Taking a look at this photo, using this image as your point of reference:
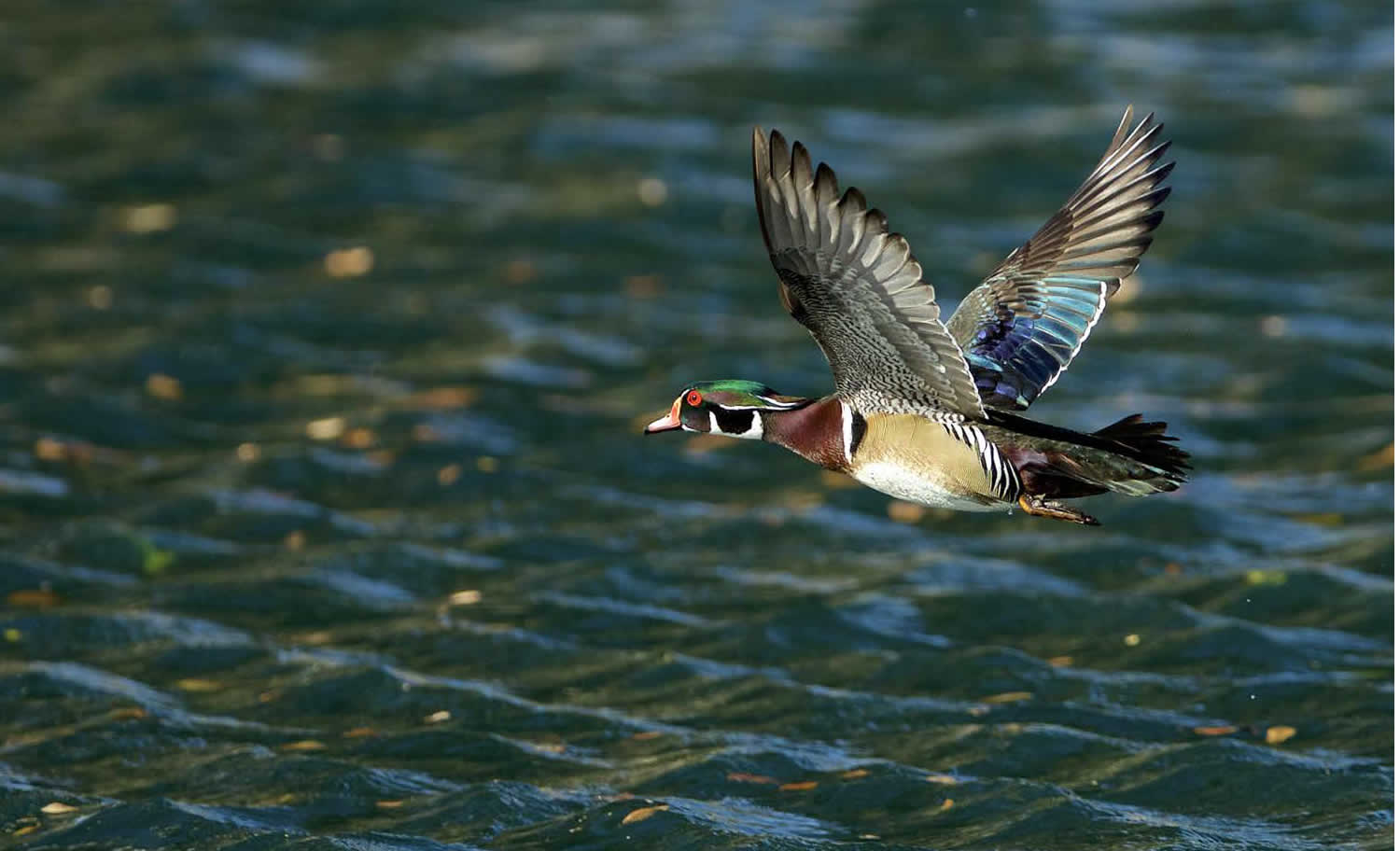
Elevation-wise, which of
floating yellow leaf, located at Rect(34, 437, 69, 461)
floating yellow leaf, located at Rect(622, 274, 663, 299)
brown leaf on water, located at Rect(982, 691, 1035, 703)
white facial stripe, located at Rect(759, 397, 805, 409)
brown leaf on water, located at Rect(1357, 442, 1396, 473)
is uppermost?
white facial stripe, located at Rect(759, 397, 805, 409)

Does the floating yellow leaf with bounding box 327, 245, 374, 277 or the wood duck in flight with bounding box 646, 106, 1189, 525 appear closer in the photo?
the wood duck in flight with bounding box 646, 106, 1189, 525

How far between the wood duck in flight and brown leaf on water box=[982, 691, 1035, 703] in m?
2.16

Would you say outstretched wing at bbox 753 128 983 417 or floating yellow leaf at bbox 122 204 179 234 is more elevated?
outstretched wing at bbox 753 128 983 417

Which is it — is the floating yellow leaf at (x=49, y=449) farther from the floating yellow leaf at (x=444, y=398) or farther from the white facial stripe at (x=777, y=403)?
the white facial stripe at (x=777, y=403)

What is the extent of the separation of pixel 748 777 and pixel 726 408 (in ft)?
7.11

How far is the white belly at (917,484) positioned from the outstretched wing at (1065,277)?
2.49 ft

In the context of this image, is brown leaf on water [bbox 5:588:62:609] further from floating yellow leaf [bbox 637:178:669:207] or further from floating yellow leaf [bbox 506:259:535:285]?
floating yellow leaf [bbox 637:178:669:207]

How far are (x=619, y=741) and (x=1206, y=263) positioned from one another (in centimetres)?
669

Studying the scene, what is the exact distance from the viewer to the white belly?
678cm

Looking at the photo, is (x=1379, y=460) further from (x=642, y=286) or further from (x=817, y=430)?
(x=817, y=430)

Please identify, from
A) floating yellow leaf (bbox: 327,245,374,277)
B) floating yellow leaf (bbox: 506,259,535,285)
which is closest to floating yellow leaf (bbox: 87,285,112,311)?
floating yellow leaf (bbox: 327,245,374,277)

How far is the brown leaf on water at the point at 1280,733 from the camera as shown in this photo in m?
8.88

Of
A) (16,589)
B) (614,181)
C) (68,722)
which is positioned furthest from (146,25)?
(68,722)

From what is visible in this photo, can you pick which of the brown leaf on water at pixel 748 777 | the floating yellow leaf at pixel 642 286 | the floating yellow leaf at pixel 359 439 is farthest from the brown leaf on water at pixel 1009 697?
the floating yellow leaf at pixel 642 286
